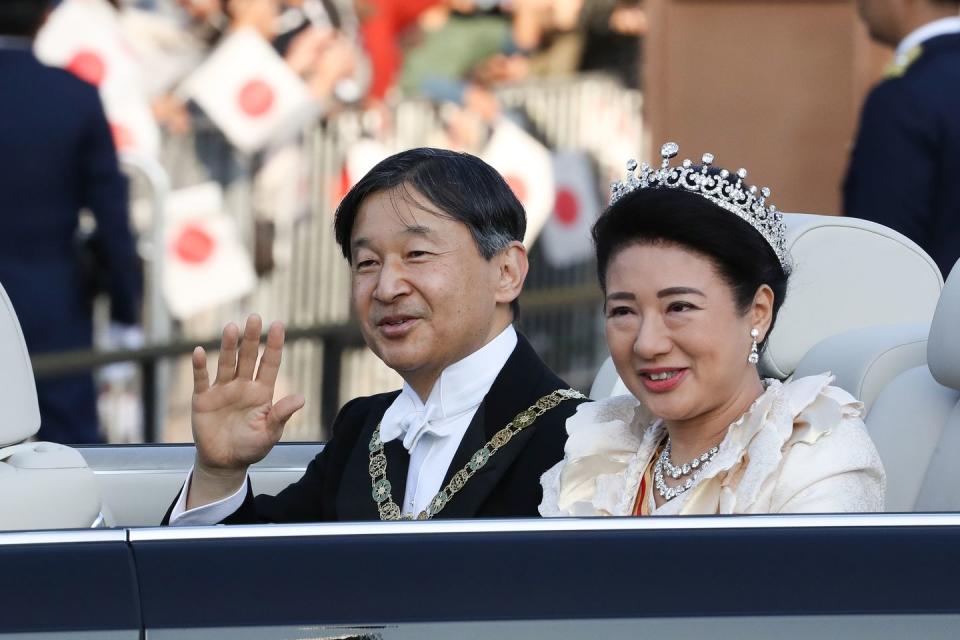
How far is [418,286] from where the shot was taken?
9.18ft

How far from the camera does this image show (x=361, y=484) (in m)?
2.90

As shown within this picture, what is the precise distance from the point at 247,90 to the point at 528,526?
5.14 meters

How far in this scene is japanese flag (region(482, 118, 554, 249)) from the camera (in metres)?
7.63

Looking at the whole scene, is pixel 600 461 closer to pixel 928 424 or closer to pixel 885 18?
pixel 928 424

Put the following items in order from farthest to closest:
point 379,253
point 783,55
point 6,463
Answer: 1. point 783,55
2. point 379,253
3. point 6,463

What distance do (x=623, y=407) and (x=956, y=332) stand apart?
0.50 m

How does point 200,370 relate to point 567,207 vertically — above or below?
above

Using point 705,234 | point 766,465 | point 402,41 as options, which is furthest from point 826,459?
point 402,41

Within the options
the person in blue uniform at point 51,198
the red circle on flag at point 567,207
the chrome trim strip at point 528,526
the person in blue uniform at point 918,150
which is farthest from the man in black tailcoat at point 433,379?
the red circle on flag at point 567,207

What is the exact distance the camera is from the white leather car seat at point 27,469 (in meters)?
2.36

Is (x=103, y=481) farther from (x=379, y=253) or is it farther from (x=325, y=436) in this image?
(x=325, y=436)

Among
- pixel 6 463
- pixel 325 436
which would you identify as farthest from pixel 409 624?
pixel 325 436

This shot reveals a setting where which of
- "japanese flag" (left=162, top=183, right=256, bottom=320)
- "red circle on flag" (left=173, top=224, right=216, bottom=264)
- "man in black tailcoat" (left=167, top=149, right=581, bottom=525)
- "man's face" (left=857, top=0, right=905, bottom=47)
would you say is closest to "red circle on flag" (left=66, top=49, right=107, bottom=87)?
"japanese flag" (left=162, top=183, right=256, bottom=320)

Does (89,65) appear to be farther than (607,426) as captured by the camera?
Yes
